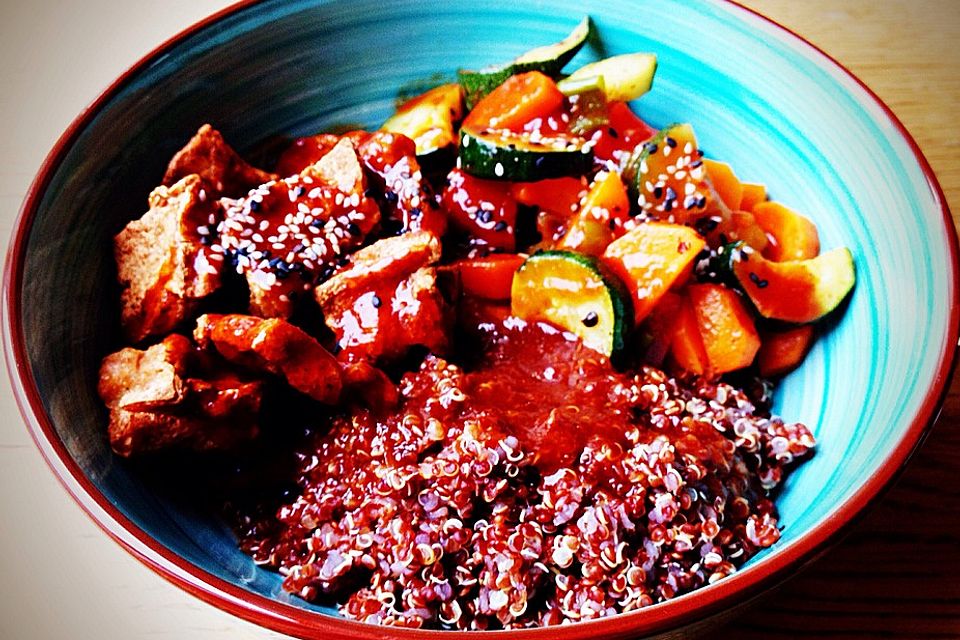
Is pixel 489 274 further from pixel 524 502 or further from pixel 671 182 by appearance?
pixel 524 502

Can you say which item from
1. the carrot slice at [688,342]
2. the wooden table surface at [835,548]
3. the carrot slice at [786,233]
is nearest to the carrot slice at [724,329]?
the carrot slice at [688,342]

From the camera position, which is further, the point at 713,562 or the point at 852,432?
the point at 852,432

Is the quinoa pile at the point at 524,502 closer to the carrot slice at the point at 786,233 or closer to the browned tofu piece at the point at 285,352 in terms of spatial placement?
the browned tofu piece at the point at 285,352

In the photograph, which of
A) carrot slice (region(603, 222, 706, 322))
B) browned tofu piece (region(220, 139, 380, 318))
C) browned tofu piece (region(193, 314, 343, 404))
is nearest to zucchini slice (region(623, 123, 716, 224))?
carrot slice (region(603, 222, 706, 322))

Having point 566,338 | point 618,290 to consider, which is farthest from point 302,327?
point 618,290

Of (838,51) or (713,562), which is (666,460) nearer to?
(713,562)
